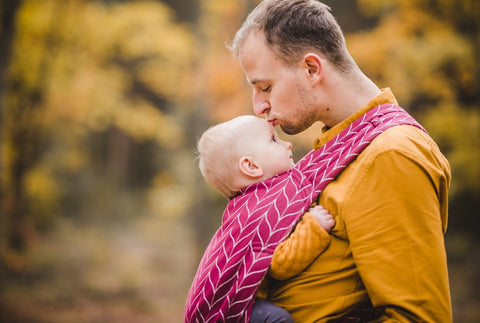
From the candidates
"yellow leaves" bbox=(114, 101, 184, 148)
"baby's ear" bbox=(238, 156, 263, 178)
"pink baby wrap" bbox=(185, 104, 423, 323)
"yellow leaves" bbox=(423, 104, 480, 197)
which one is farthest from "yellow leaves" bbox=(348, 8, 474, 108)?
"pink baby wrap" bbox=(185, 104, 423, 323)

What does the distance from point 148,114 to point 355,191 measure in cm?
864

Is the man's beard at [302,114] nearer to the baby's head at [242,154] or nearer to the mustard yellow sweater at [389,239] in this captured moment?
the baby's head at [242,154]

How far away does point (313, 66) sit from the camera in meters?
1.71

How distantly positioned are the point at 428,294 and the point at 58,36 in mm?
8958

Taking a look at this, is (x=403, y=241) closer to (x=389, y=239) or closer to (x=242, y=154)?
(x=389, y=239)

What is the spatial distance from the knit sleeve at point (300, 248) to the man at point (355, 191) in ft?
0.14

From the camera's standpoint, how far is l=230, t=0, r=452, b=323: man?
1294 mm

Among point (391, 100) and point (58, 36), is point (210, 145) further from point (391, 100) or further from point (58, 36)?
point (58, 36)

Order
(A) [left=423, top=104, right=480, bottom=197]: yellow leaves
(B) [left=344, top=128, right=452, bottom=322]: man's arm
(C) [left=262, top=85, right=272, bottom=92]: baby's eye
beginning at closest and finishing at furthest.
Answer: (B) [left=344, top=128, right=452, bottom=322]: man's arm → (C) [left=262, top=85, right=272, bottom=92]: baby's eye → (A) [left=423, top=104, right=480, bottom=197]: yellow leaves

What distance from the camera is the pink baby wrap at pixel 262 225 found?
1.47 m

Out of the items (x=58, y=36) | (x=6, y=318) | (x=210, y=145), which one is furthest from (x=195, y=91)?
(x=210, y=145)

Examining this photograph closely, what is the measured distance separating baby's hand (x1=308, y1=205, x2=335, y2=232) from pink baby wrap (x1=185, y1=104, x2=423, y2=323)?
47mm

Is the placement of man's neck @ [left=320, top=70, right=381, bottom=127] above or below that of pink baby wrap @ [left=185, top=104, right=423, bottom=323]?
above

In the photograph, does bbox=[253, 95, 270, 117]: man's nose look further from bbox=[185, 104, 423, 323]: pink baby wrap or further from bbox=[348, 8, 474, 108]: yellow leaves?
bbox=[348, 8, 474, 108]: yellow leaves
